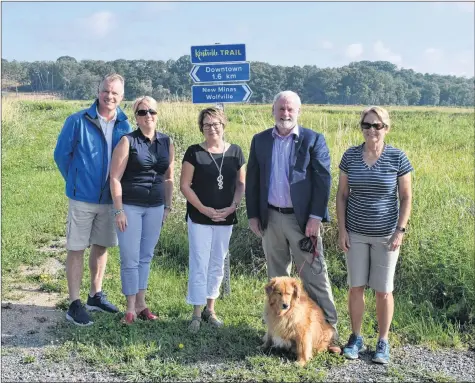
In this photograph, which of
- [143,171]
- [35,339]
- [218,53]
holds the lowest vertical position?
[35,339]

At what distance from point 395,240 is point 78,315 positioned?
3.20 meters

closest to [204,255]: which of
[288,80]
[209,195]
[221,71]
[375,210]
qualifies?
[209,195]

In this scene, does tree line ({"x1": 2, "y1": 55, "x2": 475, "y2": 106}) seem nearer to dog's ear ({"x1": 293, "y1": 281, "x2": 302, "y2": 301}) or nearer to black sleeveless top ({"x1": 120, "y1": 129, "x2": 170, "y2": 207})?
black sleeveless top ({"x1": 120, "y1": 129, "x2": 170, "y2": 207})

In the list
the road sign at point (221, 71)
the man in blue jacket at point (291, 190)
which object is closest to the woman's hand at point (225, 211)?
the man in blue jacket at point (291, 190)

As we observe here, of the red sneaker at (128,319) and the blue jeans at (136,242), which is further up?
the blue jeans at (136,242)

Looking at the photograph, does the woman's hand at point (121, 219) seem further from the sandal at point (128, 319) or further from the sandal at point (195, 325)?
the sandal at point (195, 325)

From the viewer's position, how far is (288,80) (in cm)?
2388

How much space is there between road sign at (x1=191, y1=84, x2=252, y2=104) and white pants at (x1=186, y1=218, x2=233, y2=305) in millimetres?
1666

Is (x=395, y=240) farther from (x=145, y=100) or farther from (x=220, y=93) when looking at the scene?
(x=220, y=93)

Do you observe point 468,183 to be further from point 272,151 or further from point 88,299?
point 88,299

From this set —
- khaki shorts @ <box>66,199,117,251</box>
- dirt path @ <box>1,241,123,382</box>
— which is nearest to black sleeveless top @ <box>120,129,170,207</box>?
khaki shorts @ <box>66,199,117,251</box>

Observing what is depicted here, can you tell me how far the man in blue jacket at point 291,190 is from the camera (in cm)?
441

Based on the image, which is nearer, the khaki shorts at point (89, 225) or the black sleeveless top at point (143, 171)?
the black sleeveless top at point (143, 171)

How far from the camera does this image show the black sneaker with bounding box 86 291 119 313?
Answer: 5.39 metres
